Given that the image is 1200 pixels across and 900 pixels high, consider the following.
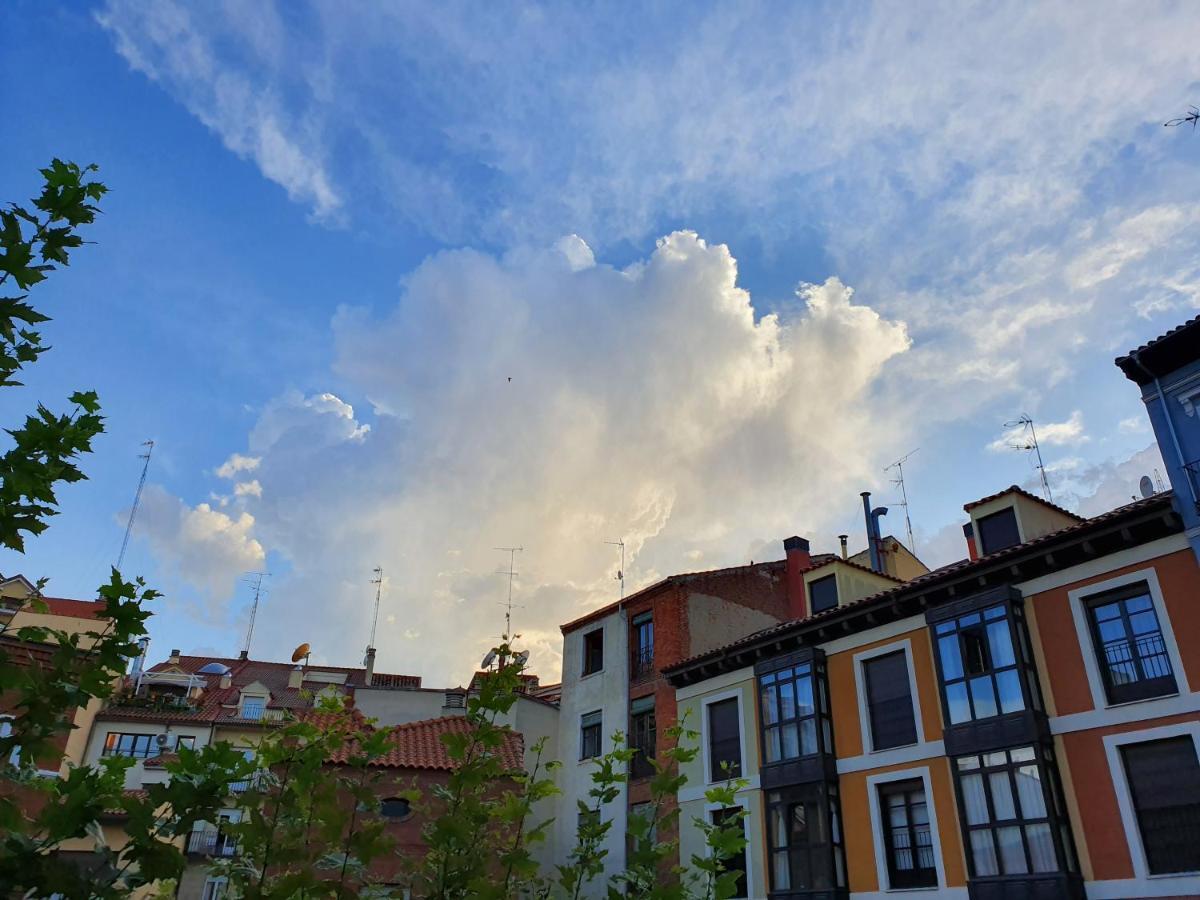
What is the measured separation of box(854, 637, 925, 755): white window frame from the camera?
21188 mm

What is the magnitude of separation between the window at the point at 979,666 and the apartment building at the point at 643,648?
848cm

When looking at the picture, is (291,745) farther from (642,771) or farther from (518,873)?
(642,771)

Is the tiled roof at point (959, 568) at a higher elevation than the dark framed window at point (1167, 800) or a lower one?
higher

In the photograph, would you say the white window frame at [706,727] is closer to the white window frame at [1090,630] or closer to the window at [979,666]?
the window at [979,666]

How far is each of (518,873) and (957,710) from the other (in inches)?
731

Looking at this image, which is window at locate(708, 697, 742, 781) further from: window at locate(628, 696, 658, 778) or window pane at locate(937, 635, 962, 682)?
window pane at locate(937, 635, 962, 682)

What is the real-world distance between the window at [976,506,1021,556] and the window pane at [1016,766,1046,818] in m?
5.78

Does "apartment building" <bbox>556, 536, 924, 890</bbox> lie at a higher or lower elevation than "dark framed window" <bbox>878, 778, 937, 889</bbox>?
higher

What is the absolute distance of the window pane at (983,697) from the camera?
1947 centimetres

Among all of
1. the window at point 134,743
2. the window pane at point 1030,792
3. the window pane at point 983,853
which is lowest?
the window pane at point 983,853

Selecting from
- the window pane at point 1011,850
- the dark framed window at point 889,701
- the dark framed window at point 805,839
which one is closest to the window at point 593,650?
the dark framed window at point 805,839

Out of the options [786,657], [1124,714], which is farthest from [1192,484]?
[786,657]

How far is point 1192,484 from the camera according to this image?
1761 cm

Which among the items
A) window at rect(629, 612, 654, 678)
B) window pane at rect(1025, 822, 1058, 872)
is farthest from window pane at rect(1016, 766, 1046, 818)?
window at rect(629, 612, 654, 678)
